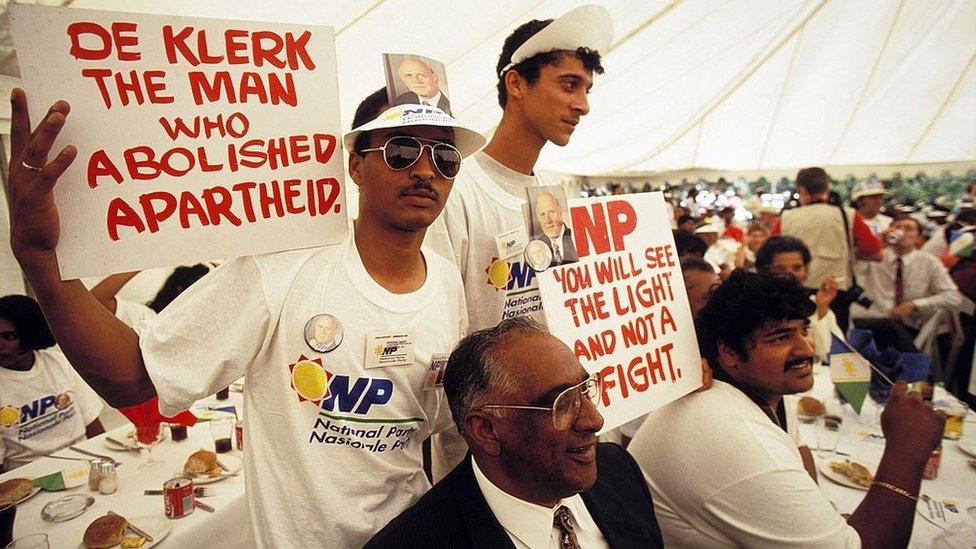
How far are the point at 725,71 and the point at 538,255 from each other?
10714mm

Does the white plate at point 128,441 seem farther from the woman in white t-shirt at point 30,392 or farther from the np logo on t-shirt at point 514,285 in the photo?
the np logo on t-shirt at point 514,285

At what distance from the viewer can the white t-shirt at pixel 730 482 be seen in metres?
1.69

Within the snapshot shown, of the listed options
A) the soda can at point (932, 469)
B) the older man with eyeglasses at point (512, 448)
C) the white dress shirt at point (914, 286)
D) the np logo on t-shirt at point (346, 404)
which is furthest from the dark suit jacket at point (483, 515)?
the white dress shirt at point (914, 286)

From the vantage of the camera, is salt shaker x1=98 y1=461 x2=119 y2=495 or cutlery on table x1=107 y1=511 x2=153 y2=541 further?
salt shaker x1=98 y1=461 x2=119 y2=495

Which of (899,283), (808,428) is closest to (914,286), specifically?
(899,283)

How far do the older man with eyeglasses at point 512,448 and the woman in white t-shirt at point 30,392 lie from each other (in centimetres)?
290

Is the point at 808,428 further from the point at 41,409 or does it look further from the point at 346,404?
the point at 41,409

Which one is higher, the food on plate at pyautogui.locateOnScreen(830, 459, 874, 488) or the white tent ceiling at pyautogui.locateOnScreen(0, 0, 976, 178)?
the white tent ceiling at pyautogui.locateOnScreen(0, 0, 976, 178)

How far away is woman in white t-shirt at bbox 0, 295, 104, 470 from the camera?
301 cm

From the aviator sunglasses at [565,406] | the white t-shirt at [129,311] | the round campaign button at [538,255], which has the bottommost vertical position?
the aviator sunglasses at [565,406]

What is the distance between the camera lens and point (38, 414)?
10.3 ft

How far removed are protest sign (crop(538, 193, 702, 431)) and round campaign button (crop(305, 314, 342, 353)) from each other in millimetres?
698

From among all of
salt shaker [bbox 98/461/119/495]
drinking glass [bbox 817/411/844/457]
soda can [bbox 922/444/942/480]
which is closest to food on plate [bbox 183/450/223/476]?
salt shaker [bbox 98/461/119/495]

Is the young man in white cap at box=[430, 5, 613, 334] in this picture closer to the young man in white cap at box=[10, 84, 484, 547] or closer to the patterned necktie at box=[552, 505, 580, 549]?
the young man in white cap at box=[10, 84, 484, 547]
